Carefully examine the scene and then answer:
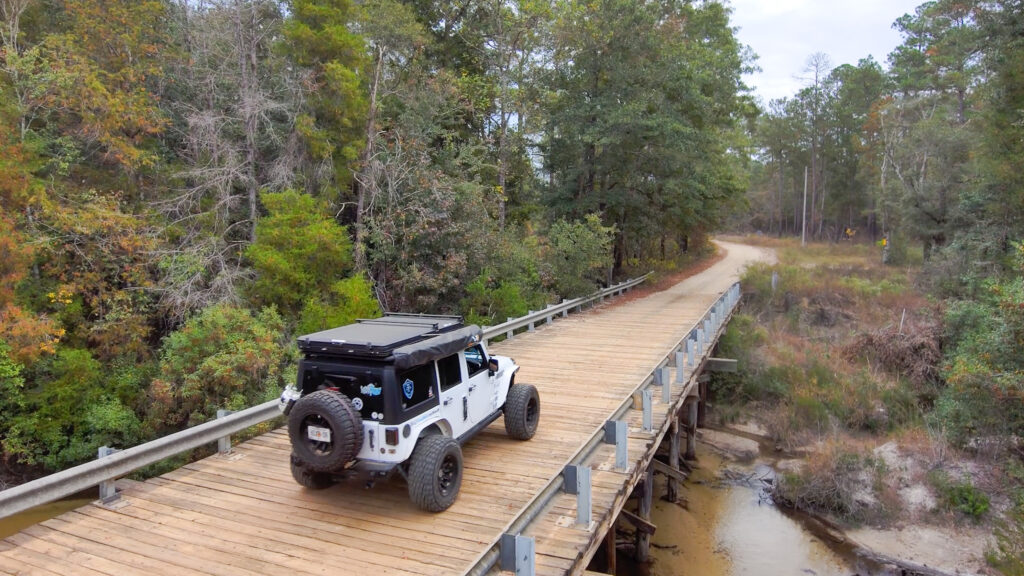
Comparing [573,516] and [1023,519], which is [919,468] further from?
[573,516]

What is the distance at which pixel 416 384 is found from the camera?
616cm

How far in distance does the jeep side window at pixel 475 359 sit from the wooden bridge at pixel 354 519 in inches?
48.1

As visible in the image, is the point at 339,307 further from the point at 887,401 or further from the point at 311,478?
the point at 887,401

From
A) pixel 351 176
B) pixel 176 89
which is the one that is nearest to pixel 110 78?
pixel 176 89

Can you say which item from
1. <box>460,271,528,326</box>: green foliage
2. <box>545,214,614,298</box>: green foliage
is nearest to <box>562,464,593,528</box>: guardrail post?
<box>460,271,528,326</box>: green foliage

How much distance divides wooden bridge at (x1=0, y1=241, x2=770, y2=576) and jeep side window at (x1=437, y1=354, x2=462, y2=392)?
49.1 inches

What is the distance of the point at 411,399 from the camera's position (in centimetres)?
605

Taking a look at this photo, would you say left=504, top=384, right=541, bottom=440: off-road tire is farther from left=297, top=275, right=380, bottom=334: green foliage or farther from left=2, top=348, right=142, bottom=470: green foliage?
left=2, top=348, right=142, bottom=470: green foliage

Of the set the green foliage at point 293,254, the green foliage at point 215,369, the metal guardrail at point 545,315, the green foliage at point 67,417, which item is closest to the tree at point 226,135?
the green foliage at point 293,254

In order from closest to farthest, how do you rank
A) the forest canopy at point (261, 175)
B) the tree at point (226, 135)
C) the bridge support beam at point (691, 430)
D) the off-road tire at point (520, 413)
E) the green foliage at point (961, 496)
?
the off-road tire at point (520, 413) → the green foliage at point (961, 496) → the forest canopy at point (261, 175) → the tree at point (226, 135) → the bridge support beam at point (691, 430)

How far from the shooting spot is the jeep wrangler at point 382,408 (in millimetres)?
5690

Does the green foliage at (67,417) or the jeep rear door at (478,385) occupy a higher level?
the jeep rear door at (478,385)

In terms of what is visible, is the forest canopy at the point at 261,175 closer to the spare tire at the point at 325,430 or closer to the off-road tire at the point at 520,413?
the off-road tire at the point at 520,413

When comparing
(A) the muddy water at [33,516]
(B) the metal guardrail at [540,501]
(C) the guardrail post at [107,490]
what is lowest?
(A) the muddy water at [33,516]
